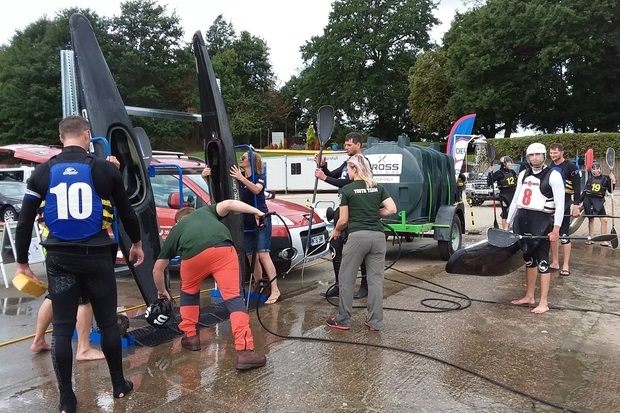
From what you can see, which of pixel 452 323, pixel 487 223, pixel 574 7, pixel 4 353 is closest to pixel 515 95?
pixel 574 7

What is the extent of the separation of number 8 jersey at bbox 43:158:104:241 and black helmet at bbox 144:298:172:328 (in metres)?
1.58

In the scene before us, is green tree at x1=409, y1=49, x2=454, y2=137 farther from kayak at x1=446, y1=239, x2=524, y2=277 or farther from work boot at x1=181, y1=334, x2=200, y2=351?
work boot at x1=181, y1=334, x2=200, y2=351

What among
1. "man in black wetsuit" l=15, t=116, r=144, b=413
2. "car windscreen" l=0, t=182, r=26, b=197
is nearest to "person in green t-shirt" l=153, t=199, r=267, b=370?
"man in black wetsuit" l=15, t=116, r=144, b=413

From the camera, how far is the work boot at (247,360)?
4.29 m

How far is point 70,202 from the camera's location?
136 inches

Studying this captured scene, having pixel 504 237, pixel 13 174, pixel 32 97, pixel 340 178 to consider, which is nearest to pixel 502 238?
pixel 504 237

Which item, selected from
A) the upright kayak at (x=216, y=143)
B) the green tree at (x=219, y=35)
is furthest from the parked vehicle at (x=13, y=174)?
the green tree at (x=219, y=35)

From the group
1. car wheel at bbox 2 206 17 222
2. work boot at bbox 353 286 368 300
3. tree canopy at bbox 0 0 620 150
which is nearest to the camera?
work boot at bbox 353 286 368 300

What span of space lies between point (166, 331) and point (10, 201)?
15485 mm

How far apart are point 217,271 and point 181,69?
47758 mm

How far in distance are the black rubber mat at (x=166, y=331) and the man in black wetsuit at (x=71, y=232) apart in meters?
1.47

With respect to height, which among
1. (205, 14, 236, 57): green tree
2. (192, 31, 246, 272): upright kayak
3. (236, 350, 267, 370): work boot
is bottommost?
(236, 350, 267, 370): work boot

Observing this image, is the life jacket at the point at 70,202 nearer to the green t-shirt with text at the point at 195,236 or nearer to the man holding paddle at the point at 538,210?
the green t-shirt with text at the point at 195,236

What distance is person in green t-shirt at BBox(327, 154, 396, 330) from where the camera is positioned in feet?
17.2
